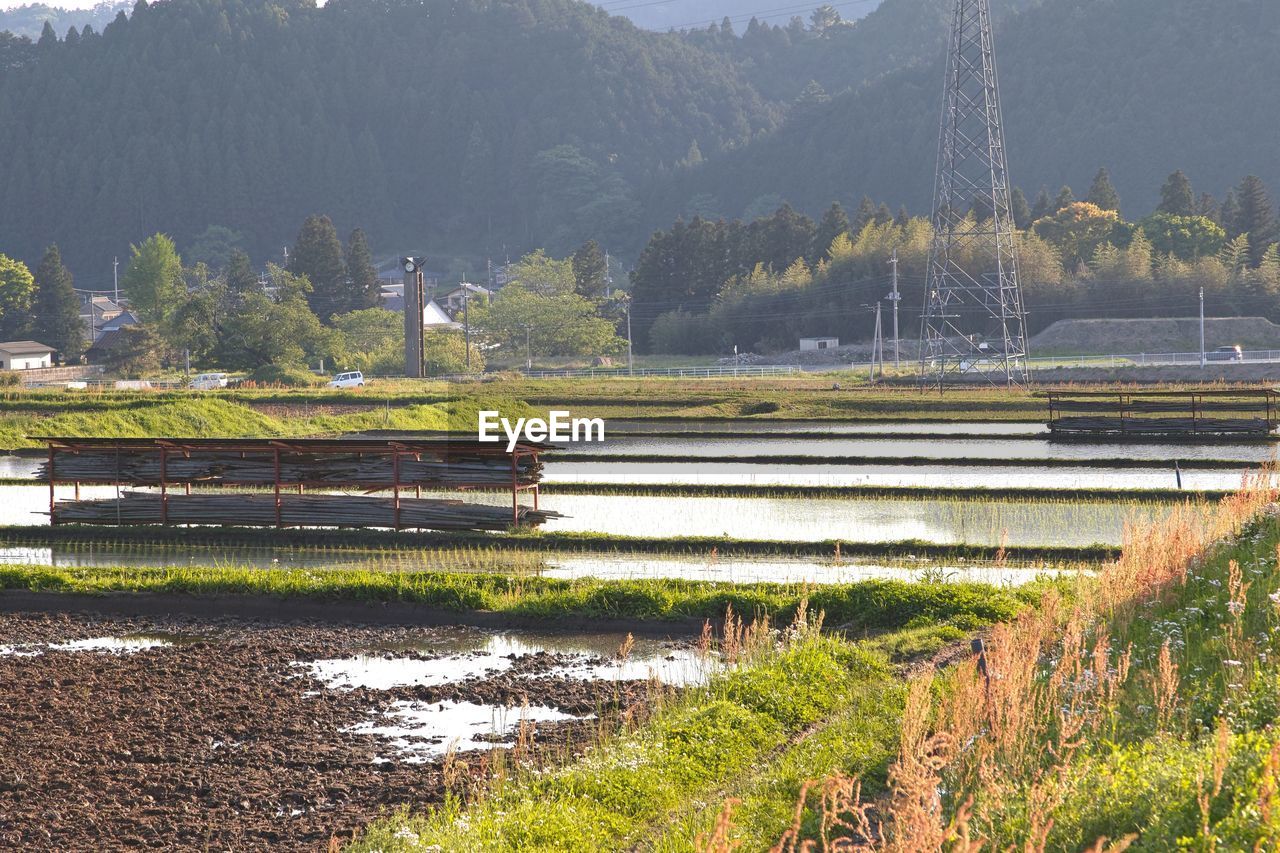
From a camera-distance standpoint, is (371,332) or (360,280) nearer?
(371,332)

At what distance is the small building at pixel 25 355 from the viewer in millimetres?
87875

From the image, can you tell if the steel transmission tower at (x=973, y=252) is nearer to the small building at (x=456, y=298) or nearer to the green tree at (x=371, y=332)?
the green tree at (x=371, y=332)

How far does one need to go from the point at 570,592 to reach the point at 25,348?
3436 inches

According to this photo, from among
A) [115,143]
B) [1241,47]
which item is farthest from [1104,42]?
[115,143]

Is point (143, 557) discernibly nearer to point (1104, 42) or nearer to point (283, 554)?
point (283, 554)

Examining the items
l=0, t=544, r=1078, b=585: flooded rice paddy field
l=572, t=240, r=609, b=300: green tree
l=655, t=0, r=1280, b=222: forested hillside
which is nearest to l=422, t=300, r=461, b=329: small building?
l=572, t=240, r=609, b=300: green tree

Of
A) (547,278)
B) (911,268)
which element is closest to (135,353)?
(547,278)

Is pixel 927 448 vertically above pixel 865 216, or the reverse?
pixel 865 216

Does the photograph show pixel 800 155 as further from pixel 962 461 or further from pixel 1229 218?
pixel 962 461

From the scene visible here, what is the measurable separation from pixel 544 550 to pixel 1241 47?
163m

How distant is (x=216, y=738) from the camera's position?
367 inches

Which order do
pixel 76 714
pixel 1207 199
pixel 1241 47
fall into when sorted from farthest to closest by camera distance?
pixel 1241 47 < pixel 1207 199 < pixel 76 714

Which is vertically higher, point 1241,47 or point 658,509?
point 1241,47

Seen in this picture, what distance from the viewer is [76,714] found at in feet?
32.6
